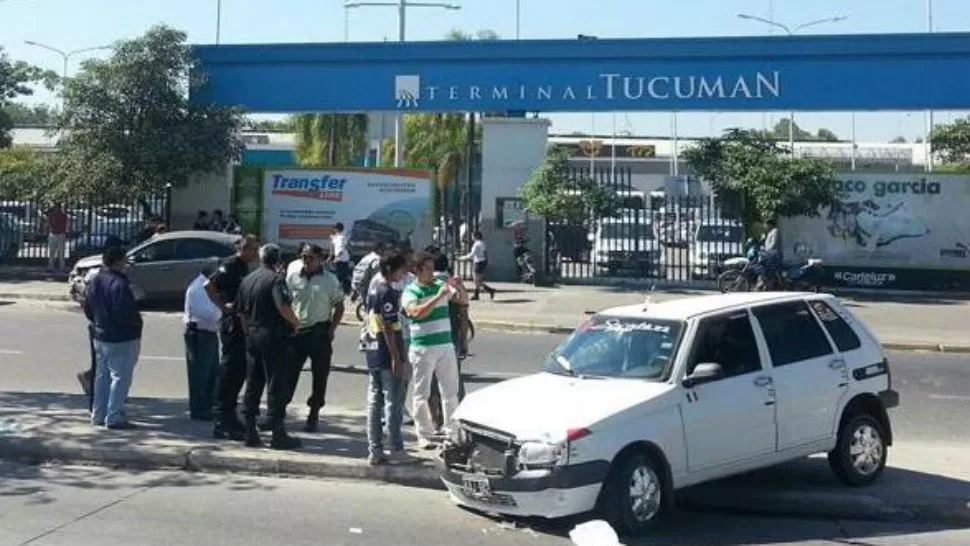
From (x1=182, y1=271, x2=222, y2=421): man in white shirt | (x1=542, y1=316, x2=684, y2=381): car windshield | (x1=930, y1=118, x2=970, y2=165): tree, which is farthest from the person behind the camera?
Answer: (x1=930, y1=118, x2=970, y2=165): tree

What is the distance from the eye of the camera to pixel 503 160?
28.7 meters

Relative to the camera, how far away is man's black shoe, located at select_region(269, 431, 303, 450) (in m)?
9.69

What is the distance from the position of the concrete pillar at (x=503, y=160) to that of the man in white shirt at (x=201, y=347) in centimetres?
1732

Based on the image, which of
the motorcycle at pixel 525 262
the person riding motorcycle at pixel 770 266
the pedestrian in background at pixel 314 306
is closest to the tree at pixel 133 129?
the motorcycle at pixel 525 262

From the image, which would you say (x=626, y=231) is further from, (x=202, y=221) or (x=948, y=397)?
(x=948, y=397)

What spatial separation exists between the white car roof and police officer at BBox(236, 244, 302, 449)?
269cm

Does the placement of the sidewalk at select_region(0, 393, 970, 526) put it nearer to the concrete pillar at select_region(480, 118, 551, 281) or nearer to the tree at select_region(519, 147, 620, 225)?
the tree at select_region(519, 147, 620, 225)

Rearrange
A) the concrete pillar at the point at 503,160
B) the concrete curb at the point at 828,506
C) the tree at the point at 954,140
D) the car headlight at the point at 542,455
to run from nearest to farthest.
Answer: the car headlight at the point at 542,455 → the concrete curb at the point at 828,506 → the concrete pillar at the point at 503,160 → the tree at the point at 954,140

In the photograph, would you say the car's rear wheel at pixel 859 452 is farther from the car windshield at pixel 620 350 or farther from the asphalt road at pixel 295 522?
the car windshield at pixel 620 350

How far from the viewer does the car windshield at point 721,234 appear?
1074 inches

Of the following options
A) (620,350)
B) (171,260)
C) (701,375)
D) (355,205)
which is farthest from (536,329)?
(701,375)

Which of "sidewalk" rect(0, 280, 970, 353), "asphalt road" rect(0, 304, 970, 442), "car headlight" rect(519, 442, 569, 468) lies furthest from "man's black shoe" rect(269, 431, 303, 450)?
"sidewalk" rect(0, 280, 970, 353)

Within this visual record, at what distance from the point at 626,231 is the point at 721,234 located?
2.40 m

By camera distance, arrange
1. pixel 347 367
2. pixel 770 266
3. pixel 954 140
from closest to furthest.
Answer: pixel 347 367, pixel 770 266, pixel 954 140
